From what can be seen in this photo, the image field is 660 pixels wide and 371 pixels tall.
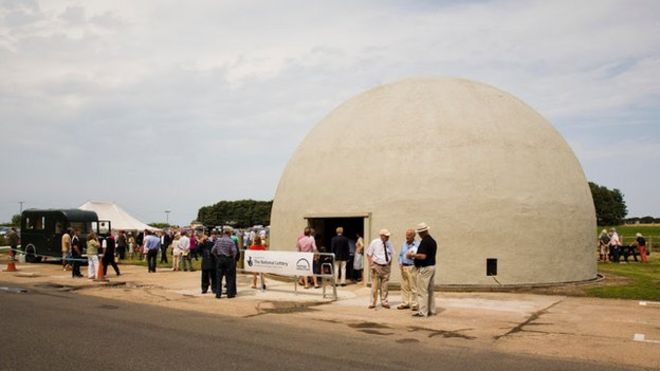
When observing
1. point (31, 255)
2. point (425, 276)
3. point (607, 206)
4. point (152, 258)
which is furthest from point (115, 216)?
point (607, 206)

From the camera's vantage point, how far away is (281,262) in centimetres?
1424

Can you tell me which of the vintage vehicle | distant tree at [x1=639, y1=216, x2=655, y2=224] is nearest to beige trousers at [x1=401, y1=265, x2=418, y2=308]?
the vintage vehicle

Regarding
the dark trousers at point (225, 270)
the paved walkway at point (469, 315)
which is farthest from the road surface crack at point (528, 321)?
the dark trousers at point (225, 270)

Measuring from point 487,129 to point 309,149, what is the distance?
5.64 m

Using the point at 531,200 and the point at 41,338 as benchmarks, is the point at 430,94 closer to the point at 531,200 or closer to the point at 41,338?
the point at 531,200

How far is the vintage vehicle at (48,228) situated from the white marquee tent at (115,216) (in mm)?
12174

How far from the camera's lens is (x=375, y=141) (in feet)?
53.9

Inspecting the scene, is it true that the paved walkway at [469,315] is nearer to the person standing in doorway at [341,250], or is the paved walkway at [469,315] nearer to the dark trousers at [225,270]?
the dark trousers at [225,270]

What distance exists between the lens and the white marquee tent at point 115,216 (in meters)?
38.7

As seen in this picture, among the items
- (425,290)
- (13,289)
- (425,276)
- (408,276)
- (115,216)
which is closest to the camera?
(425,290)

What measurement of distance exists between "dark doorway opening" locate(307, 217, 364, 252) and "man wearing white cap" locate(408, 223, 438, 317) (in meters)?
5.90

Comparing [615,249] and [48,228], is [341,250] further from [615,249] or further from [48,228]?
[615,249]

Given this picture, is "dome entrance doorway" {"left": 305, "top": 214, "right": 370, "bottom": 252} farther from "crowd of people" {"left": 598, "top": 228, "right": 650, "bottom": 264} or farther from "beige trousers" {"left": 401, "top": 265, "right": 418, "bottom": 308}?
"crowd of people" {"left": 598, "top": 228, "right": 650, "bottom": 264}

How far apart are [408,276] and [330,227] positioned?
6.14 m
